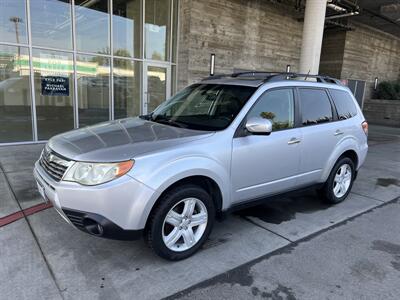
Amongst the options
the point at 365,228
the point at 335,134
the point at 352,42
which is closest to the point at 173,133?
the point at 335,134

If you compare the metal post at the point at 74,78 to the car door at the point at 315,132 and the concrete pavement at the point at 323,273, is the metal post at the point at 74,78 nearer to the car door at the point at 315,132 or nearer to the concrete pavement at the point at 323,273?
the car door at the point at 315,132

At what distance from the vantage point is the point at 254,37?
1272 centimetres

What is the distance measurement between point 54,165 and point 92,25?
776 cm

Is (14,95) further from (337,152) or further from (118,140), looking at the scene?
(337,152)

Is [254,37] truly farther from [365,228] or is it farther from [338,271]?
[338,271]

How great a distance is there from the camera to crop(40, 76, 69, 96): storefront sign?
8.69 m

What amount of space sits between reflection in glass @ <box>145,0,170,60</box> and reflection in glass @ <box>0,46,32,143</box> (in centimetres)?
387

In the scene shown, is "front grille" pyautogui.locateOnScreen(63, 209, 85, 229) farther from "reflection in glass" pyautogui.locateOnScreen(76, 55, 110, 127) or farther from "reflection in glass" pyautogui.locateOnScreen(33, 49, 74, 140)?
"reflection in glass" pyautogui.locateOnScreen(76, 55, 110, 127)

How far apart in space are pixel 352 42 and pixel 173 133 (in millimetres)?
17332

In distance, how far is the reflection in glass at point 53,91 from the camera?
8.58 m

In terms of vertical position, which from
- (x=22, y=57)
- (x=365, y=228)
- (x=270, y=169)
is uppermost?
(x=22, y=57)

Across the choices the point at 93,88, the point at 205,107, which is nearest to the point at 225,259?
the point at 205,107

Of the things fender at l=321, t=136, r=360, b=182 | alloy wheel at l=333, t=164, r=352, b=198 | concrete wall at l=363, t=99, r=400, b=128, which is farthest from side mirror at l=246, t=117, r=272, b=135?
concrete wall at l=363, t=99, r=400, b=128

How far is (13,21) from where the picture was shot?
8078mm
